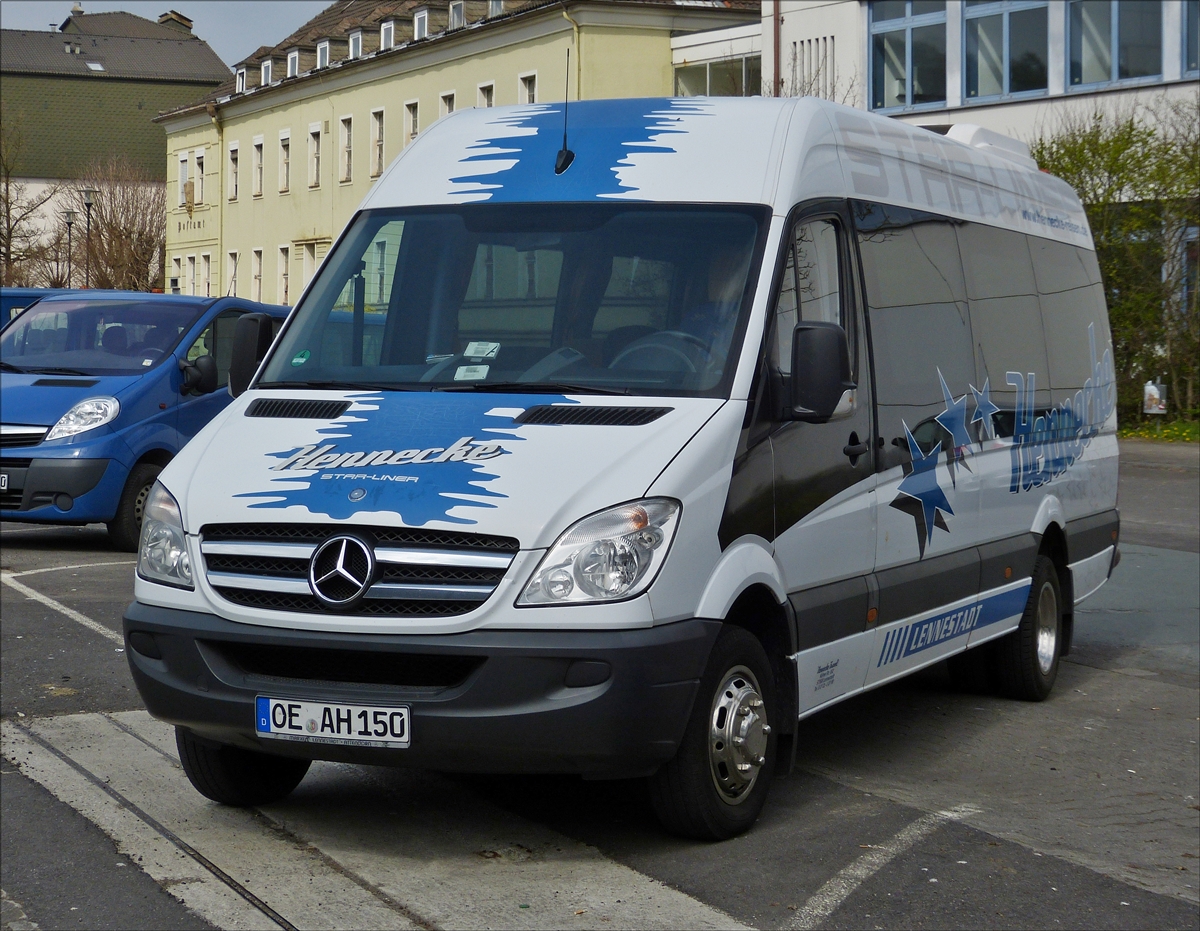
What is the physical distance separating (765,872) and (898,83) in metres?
31.4

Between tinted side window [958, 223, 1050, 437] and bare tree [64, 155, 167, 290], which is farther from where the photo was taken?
bare tree [64, 155, 167, 290]

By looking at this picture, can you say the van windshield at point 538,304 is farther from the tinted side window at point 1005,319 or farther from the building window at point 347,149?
Answer: the building window at point 347,149

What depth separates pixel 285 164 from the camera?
53.6 m

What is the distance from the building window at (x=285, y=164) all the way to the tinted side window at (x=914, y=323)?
4725 centimetres

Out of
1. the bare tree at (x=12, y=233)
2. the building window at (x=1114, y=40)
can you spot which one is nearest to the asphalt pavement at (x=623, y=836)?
the building window at (x=1114, y=40)

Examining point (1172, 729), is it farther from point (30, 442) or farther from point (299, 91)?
point (299, 91)

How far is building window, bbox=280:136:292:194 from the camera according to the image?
53.1 m

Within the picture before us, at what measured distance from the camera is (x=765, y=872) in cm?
535

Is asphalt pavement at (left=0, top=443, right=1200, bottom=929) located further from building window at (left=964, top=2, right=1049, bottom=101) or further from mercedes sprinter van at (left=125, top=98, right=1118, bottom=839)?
building window at (left=964, top=2, right=1049, bottom=101)

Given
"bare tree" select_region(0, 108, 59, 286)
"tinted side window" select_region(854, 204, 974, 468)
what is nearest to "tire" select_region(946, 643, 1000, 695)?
"tinted side window" select_region(854, 204, 974, 468)

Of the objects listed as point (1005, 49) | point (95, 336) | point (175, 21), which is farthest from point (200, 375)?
point (175, 21)

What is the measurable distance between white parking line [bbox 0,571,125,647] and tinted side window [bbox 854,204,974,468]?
3.99 metres

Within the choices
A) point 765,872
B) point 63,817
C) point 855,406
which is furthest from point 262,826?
point 855,406

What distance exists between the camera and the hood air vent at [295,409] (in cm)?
579
